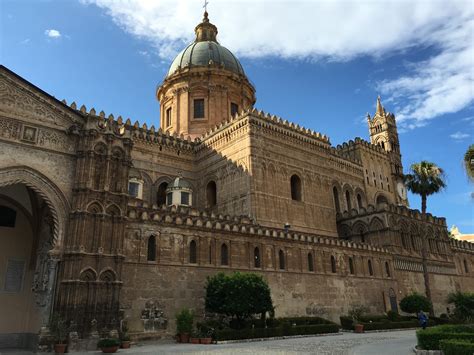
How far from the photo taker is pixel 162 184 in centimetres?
3172

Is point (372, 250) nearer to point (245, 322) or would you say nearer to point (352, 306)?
point (352, 306)

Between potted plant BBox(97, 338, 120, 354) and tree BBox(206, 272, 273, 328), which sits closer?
potted plant BBox(97, 338, 120, 354)

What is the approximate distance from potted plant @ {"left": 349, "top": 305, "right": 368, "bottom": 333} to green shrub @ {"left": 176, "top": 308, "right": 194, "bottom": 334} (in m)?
10.0

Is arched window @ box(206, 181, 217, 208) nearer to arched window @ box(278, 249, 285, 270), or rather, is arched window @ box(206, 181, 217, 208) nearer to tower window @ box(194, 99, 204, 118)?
tower window @ box(194, 99, 204, 118)

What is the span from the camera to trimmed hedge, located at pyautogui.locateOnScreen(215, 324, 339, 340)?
17484 mm

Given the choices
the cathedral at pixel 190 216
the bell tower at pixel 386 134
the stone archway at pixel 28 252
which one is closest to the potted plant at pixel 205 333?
the cathedral at pixel 190 216

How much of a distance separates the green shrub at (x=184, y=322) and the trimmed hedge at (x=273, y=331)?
4.01 feet

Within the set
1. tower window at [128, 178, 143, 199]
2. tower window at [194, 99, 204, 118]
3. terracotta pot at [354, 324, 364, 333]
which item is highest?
tower window at [194, 99, 204, 118]

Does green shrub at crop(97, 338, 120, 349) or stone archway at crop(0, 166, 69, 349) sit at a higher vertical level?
stone archway at crop(0, 166, 69, 349)

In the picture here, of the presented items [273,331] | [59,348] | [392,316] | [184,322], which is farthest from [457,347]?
[392,316]

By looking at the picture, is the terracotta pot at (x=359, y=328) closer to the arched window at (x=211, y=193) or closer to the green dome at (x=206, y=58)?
the arched window at (x=211, y=193)

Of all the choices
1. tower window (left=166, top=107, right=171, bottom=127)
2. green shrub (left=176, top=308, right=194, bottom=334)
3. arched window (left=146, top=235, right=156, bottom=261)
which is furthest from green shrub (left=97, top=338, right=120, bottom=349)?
tower window (left=166, top=107, right=171, bottom=127)

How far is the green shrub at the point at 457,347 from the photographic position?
951 cm

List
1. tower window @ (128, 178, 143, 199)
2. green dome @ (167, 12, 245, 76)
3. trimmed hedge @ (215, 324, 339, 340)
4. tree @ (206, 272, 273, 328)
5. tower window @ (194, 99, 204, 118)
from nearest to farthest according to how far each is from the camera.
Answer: trimmed hedge @ (215, 324, 339, 340), tree @ (206, 272, 273, 328), tower window @ (128, 178, 143, 199), tower window @ (194, 99, 204, 118), green dome @ (167, 12, 245, 76)
